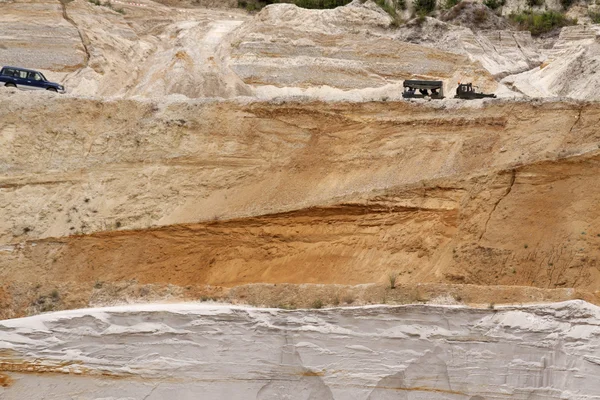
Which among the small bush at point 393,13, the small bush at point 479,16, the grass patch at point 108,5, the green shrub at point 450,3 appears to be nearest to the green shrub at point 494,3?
the green shrub at point 450,3

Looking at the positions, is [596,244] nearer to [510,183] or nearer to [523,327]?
[510,183]

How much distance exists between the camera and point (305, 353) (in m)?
13.0

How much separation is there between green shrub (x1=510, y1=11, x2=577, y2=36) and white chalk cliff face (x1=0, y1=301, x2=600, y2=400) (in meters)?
27.5

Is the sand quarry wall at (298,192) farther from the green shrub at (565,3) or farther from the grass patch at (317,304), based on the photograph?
the green shrub at (565,3)

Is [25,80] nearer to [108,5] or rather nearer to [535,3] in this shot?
[108,5]

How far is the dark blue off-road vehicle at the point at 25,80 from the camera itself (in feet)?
80.8

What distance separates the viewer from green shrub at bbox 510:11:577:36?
3791cm

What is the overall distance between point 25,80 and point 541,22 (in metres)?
24.3

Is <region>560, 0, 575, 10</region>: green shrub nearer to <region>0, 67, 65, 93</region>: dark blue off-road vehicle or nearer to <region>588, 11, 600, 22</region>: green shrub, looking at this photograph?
<region>588, 11, 600, 22</region>: green shrub

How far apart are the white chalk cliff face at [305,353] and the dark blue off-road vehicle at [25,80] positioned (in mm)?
13099

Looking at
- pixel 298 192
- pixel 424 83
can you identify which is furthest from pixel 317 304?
pixel 424 83

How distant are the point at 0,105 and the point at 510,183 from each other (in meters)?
12.7

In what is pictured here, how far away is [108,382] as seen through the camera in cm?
1298

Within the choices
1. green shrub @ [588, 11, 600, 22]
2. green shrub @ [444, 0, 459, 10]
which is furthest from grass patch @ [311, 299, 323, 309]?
green shrub @ [588, 11, 600, 22]
